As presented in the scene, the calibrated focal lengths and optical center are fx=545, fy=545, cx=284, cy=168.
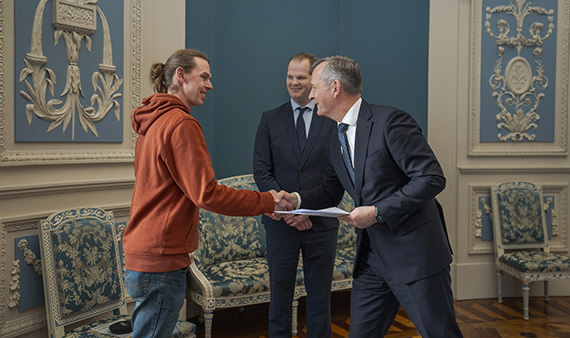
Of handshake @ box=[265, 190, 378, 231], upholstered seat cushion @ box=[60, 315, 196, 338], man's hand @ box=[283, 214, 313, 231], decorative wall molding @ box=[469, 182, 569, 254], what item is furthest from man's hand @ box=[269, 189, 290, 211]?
decorative wall molding @ box=[469, 182, 569, 254]

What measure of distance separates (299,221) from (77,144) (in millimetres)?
1409

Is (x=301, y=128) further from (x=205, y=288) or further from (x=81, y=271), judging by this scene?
(x=81, y=271)

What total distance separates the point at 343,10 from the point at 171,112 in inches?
141

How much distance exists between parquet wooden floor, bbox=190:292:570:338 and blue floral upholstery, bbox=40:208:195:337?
0.98 m

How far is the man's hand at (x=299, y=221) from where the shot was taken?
275 cm

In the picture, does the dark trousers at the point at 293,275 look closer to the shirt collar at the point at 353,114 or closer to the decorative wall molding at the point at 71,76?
the shirt collar at the point at 353,114

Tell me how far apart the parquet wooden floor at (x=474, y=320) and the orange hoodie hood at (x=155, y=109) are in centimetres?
225

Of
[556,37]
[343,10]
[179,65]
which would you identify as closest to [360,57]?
[343,10]

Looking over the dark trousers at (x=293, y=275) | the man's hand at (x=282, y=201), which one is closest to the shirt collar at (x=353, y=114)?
the man's hand at (x=282, y=201)

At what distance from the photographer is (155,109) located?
2.03m

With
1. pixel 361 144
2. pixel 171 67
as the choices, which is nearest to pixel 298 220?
pixel 361 144

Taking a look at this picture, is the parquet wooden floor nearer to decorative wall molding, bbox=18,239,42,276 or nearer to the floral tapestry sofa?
the floral tapestry sofa

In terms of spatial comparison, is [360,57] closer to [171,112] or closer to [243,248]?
[243,248]

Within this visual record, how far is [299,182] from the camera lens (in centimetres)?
289
